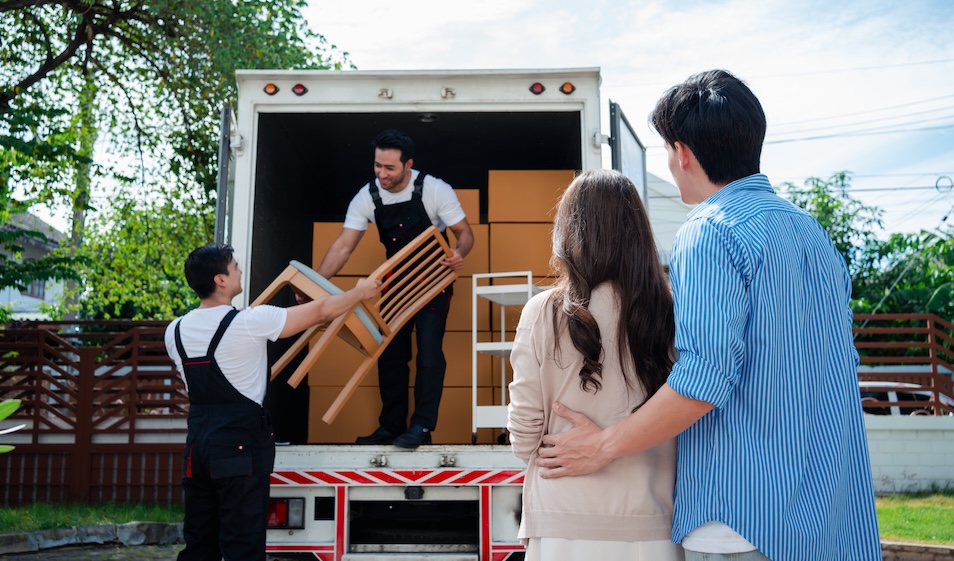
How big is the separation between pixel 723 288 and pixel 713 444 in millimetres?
306

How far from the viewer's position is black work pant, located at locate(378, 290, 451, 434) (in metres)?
4.56

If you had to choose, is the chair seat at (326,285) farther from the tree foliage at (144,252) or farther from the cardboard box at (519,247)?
the tree foliage at (144,252)

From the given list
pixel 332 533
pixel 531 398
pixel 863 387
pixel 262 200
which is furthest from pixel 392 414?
pixel 863 387

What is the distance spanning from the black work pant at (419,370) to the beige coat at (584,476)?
2.54 m

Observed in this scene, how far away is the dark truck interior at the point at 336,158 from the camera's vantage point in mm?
5066

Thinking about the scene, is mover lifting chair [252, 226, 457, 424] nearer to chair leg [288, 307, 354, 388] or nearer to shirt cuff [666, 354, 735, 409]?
chair leg [288, 307, 354, 388]

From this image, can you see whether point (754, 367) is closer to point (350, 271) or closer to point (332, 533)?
point (332, 533)

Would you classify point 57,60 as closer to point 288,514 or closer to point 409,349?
point 409,349

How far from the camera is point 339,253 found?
5141 millimetres

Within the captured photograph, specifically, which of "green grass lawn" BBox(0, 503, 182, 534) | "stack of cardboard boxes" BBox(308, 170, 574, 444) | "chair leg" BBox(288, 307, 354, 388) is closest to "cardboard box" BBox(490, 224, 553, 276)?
"stack of cardboard boxes" BBox(308, 170, 574, 444)

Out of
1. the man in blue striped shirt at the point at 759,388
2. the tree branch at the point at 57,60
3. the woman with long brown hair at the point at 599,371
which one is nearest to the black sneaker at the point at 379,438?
the woman with long brown hair at the point at 599,371

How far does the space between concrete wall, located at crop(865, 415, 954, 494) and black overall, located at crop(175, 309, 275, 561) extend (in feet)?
30.3

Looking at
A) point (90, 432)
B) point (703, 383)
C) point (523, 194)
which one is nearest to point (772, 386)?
point (703, 383)

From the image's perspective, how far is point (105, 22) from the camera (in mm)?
10602
